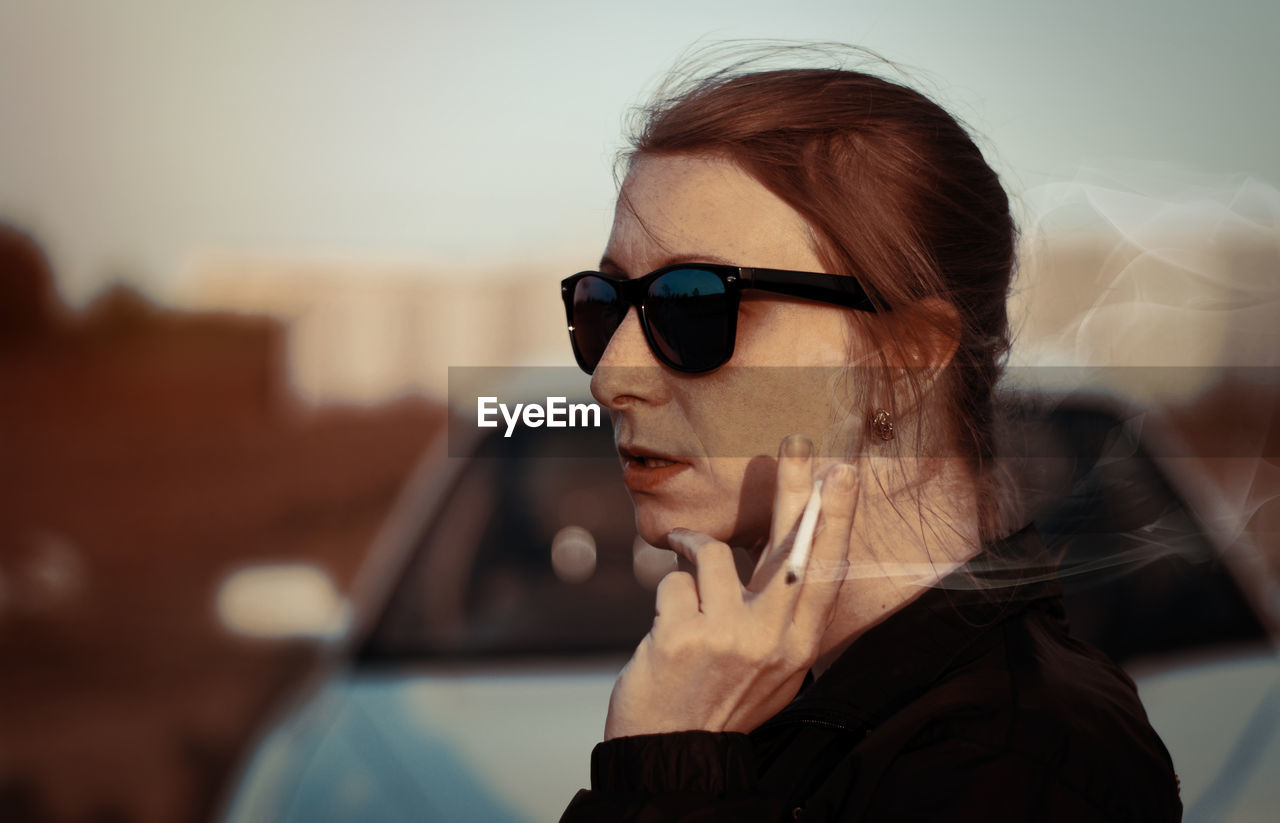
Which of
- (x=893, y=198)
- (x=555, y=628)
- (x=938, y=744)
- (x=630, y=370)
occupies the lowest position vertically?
(x=555, y=628)

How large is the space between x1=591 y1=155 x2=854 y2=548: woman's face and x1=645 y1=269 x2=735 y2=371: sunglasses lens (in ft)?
0.07

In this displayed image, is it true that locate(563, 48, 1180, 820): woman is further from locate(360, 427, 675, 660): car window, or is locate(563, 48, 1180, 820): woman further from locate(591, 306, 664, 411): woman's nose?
locate(360, 427, 675, 660): car window

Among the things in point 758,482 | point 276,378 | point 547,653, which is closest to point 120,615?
point 276,378

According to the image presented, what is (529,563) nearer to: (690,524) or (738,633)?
A: (690,524)

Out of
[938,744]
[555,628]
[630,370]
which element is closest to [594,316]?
[630,370]

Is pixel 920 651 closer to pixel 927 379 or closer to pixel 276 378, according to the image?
pixel 927 379

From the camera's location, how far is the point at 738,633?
1.11m

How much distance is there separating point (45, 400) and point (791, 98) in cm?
1211

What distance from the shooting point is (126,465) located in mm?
12711

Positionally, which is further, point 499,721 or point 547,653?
point 547,653

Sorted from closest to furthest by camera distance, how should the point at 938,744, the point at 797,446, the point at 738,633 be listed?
the point at 938,744 < the point at 738,633 < the point at 797,446

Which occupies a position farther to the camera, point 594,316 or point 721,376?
point 594,316

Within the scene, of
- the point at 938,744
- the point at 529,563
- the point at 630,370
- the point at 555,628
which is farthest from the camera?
the point at 529,563

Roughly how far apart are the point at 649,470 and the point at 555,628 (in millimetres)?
1007
